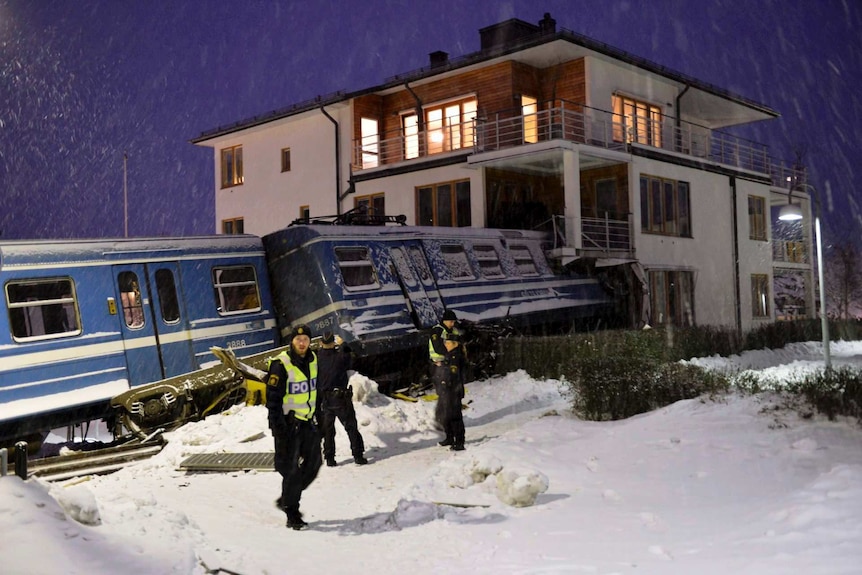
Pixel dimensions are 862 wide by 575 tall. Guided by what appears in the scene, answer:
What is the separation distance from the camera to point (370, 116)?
29828 mm

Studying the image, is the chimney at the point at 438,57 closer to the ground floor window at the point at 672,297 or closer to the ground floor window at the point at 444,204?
the ground floor window at the point at 444,204

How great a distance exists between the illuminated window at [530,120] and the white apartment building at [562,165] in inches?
1.8

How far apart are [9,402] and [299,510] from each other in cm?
588

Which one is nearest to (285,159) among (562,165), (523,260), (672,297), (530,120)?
(530,120)

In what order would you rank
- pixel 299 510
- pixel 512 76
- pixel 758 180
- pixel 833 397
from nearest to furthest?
1. pixel 299 510
2. pixel 833 397
3. pixel 512 76
4. pixel 758 180

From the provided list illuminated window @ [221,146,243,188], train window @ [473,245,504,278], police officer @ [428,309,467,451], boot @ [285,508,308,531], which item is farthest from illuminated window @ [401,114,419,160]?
boot @ [285,508,308,531]

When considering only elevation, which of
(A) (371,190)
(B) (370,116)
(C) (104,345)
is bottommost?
(C) (104,345)

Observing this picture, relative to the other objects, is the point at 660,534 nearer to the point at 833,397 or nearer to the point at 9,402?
the point at 833,397

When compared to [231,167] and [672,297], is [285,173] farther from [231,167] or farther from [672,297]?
[672,297]

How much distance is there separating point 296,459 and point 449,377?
13.4 feet

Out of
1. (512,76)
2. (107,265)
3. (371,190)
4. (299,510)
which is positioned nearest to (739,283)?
(512,76)

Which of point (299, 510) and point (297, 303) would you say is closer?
point (299, 510)

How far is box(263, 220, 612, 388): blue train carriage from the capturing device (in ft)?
53.5

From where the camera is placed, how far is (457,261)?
19406 millimetres
